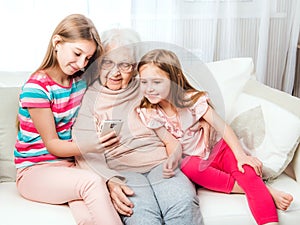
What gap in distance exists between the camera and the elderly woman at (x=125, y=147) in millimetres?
1535

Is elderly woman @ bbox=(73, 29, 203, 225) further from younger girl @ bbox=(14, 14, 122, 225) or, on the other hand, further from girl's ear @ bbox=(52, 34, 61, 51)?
girl's ear @ bbox=(52, 34, 61, 51)

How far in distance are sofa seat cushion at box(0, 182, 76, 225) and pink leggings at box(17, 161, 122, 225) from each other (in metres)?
0.02

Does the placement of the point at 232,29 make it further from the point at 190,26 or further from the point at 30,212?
the point at 30,212

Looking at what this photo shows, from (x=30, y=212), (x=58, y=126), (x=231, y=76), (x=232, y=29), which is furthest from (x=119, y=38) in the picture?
(x=232, y=29)

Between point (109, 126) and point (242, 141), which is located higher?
point (109, 126)

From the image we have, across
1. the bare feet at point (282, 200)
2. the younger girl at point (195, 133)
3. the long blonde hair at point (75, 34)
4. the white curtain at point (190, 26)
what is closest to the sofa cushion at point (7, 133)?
the long blonde hair at point (75, 34)

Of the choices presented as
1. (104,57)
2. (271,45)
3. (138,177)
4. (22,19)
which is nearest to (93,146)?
(138,177)

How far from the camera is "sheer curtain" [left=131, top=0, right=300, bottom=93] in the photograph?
2.44 meters

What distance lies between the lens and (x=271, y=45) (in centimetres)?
258

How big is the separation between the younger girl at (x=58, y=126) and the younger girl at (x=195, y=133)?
9.0 inches

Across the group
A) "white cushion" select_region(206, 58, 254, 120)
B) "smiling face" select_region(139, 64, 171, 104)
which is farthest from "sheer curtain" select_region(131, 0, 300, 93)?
"smiling face" select_region(139, 64, 171, 104)

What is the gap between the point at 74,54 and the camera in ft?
5.31

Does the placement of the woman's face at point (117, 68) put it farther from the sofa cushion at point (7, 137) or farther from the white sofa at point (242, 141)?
the sofa cushion at point (7, 137)

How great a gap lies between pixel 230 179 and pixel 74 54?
655 millimetres
